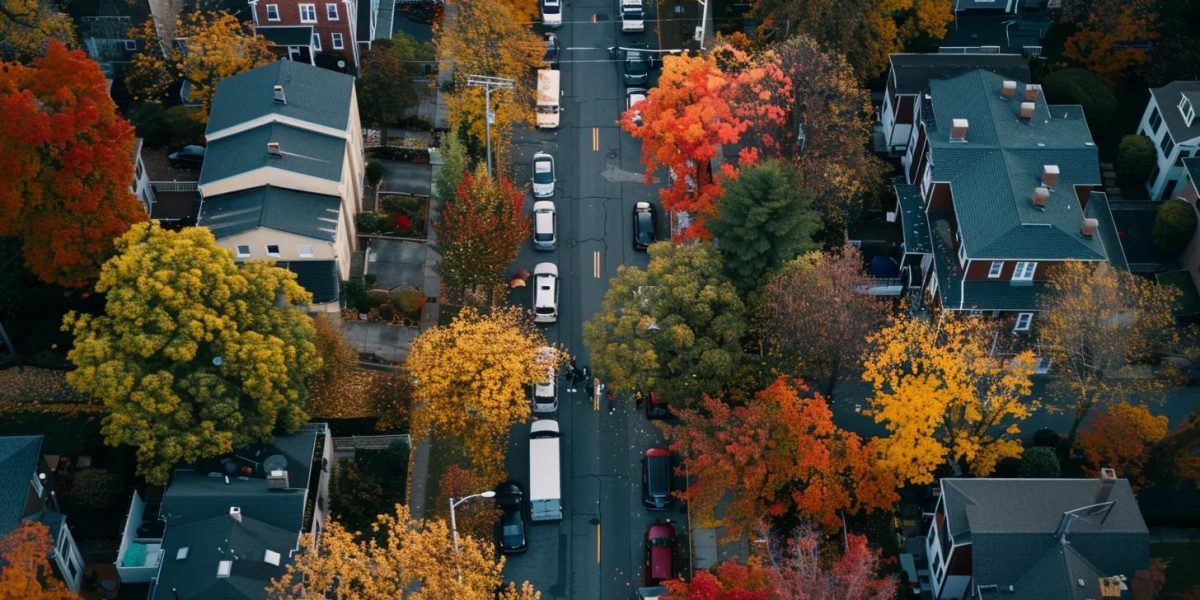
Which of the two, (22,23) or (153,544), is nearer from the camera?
(153,544)

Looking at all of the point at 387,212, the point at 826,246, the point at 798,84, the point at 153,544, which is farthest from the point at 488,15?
the point at 153,544

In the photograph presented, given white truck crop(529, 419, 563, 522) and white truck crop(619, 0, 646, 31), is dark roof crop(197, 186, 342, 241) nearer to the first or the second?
white truck crop(529, 419, 563, 522)

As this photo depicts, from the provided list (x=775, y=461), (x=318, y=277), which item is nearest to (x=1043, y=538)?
(x=775, y=461)

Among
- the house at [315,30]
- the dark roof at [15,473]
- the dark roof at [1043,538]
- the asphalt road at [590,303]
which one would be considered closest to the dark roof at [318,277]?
the asphalt road at [590,303]

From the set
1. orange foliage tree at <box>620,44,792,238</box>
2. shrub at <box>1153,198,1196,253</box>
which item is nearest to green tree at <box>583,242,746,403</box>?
orange foliage tree at <box>620,44,792,238</box>

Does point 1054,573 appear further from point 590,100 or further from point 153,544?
point 590,100

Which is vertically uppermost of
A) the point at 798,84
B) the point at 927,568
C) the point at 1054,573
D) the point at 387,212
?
the point at 798,84

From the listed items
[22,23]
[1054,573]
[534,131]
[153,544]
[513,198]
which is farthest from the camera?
[534,131]

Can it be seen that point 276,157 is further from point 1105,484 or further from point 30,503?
point 1105,484
